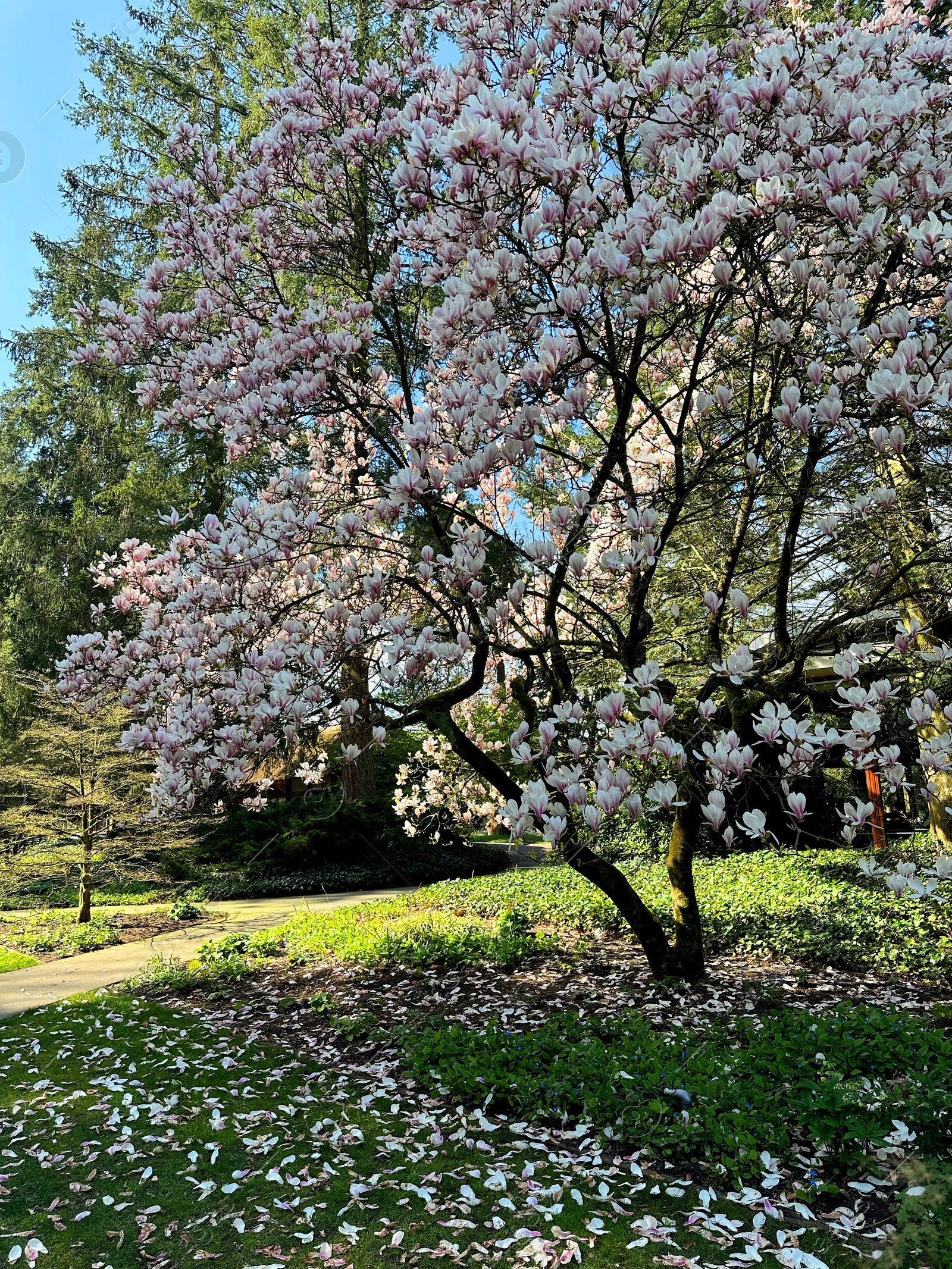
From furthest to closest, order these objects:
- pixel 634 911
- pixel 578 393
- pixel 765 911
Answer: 1. pixel 765 911
2. pixel 634 911
3. pixel 578 393

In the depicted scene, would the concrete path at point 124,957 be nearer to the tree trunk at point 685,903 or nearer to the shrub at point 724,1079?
the shrub at point 724,1079

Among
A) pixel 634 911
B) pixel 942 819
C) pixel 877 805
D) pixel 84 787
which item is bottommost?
pixel 634 911

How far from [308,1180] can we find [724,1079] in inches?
70.3

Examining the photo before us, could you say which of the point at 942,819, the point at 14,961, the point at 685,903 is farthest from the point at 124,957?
the point at 942,819

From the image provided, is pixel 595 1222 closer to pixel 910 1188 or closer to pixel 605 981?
pixel 910 1188

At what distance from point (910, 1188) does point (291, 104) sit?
5.60 meters

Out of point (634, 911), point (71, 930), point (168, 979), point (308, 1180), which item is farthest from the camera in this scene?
point (71, 930)

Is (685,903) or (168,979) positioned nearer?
(685,903)

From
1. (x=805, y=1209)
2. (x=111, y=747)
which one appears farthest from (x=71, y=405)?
(x=805, y=1209)

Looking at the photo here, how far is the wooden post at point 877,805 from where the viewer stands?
30.1ft

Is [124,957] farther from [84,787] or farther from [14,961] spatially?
[84,787]

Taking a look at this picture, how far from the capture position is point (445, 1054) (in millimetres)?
4023

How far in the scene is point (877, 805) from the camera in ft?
31.0

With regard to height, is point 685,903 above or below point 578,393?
below
